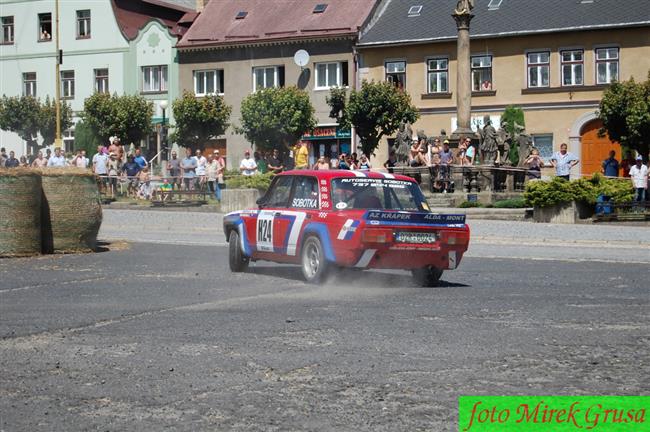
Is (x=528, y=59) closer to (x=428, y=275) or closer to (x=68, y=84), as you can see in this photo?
(x=68, y=84)

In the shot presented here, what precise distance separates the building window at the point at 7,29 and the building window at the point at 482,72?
28.8 m

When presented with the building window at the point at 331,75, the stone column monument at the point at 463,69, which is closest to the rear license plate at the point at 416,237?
the stone column monument at the point at 463,69

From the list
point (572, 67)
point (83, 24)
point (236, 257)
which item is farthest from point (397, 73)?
point (236, 257)

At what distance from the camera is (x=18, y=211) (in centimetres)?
1969

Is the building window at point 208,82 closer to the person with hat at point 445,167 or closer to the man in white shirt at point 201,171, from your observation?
the man in white shirt at point 201,171

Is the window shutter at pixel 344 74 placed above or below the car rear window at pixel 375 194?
above

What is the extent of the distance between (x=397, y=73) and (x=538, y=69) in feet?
23.5

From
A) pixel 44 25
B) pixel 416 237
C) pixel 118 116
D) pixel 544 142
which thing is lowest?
pixel 416 237

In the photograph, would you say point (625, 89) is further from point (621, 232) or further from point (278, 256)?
point (278, 256)

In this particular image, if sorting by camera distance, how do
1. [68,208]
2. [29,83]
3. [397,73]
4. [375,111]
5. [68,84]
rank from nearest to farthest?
[68,208], [375,111], [397,73], [68,84], [29,83]

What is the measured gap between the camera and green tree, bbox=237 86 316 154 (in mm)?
55875

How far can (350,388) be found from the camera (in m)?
8.38

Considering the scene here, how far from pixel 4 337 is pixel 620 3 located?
45887mm

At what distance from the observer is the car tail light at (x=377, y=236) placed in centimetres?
1530
